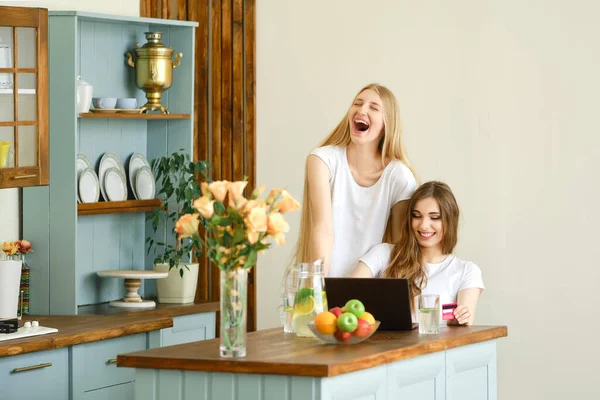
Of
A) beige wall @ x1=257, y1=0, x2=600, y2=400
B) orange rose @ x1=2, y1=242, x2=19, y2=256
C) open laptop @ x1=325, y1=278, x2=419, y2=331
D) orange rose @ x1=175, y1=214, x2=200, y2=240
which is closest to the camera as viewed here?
orange rose @ x1=175, y1=214, x2=200, y2=240

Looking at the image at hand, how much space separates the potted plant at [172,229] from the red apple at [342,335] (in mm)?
2023

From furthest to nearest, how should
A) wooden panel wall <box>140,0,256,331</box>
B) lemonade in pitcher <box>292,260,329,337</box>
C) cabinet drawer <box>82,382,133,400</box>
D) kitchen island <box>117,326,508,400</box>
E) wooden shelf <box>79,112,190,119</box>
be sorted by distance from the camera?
wooden panel wall <box>140,0,256,331</box> → wooden shelf <box>79,112,190,119</box> → cabinet drawer <box>82,382,133,400</box> → lemonade in pitcher <box>292,260,329,337</box> → kitchen island <box>117,326,508,400</box>

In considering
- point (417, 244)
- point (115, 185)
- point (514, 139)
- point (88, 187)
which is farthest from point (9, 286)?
point (514, 139)

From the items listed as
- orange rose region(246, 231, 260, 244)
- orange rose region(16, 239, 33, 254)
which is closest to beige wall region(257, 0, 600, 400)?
orange rose region(16, 239, 33, 254)

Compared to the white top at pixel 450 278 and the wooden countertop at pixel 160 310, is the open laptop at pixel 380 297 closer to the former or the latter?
the white top at pixel 450 278

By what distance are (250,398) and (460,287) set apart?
1.34 meters

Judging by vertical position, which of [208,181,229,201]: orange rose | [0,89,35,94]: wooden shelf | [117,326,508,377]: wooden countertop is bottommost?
[117,326,508,377]: wooden countertop

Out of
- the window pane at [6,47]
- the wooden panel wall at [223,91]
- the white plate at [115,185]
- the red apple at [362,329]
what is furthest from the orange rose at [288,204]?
the wooden panel wall at [223,91]

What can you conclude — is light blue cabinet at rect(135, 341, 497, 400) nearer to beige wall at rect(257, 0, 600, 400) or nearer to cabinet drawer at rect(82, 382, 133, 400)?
cabinet drawer at rect(82, 382, 133, 400)

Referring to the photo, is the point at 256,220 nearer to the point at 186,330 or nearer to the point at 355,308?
the point at 355,308

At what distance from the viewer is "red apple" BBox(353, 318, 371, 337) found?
10.8 ft

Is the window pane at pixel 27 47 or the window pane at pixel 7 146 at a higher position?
the window pane at pixel 27 47

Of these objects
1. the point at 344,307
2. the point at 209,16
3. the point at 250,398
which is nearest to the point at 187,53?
the point at 209,16

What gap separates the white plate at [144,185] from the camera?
5395 millimetres
